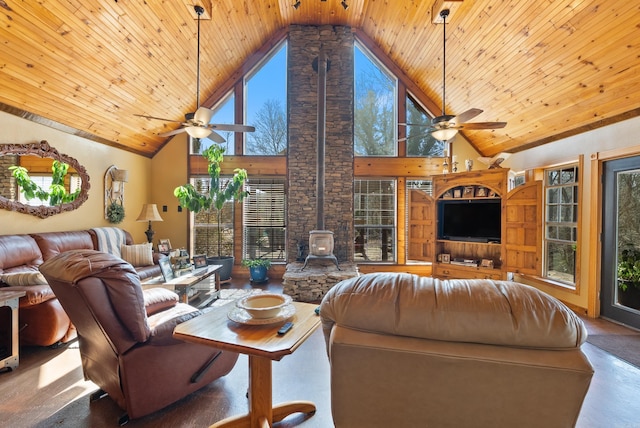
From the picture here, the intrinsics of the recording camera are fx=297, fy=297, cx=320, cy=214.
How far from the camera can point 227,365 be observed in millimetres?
2324

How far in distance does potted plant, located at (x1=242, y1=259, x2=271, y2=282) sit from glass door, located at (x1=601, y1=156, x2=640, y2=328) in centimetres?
494

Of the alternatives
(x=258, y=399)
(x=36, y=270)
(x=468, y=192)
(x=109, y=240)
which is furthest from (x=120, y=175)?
(x=468, y=192)

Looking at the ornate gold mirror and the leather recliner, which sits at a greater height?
the ornate gold mirror

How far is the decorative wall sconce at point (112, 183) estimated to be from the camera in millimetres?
5027

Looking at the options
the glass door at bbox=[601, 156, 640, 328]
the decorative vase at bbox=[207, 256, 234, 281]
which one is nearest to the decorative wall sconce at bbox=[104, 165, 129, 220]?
the decorative vase at bbox=[207, 256, 234, 281]

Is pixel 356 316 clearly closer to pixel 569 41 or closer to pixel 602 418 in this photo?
pixel 602 418

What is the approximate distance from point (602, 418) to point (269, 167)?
547cm

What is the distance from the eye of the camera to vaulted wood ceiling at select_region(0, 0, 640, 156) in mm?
3074

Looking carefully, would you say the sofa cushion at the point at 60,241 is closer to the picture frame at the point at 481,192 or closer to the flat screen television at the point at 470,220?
the flat screen television at the point at 470,220

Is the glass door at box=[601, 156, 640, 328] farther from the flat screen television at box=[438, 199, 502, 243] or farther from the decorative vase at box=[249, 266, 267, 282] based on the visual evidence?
the decorative vase at box=[249, 266, 267, 282]

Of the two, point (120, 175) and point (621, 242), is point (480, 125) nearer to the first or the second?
A: point (621, 242)

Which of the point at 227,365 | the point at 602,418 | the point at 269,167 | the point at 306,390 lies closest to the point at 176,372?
the point at 227,365

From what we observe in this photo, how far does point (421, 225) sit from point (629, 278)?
275cm

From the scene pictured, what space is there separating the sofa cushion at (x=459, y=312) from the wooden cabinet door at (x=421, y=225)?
182 inches
